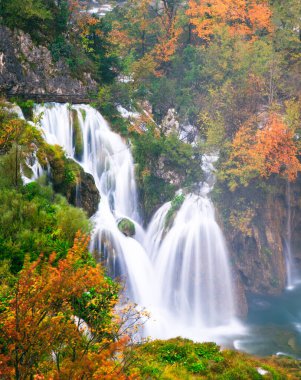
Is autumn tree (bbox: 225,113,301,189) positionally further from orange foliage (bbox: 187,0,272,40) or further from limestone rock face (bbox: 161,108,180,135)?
orange foliage (bbox: 187,0,272,40)

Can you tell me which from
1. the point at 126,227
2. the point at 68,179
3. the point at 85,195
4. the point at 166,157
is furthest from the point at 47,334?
the point at 166,157

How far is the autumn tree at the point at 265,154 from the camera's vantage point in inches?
795

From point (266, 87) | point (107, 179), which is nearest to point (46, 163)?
point (107, 179)

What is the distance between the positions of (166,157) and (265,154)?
6316 millimetres

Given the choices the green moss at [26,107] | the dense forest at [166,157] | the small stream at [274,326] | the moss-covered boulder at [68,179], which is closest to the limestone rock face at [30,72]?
the dense forest at [166,157]

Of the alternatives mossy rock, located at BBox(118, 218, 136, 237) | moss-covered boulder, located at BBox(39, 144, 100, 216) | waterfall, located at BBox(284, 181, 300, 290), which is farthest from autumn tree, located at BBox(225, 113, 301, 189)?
moss-covered boulder, located at BBox(39, 144, 100, 216)

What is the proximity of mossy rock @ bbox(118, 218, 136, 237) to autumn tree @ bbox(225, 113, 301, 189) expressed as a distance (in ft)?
24.7

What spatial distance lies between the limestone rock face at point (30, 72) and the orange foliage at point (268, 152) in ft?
36.0

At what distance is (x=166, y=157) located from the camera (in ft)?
72.1

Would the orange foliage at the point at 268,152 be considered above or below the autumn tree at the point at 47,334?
above

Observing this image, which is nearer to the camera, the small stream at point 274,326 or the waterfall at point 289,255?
the small stream at point 274,326

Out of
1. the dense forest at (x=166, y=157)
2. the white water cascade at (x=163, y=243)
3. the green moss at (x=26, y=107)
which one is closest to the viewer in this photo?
the dense forest at (x=166, y=157)

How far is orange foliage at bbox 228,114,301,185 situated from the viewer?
20188 millimetres

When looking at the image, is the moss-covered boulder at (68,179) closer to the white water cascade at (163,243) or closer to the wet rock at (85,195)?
the wet rock at (85,195)
